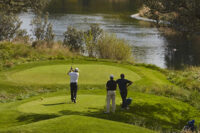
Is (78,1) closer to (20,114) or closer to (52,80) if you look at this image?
(52,80)

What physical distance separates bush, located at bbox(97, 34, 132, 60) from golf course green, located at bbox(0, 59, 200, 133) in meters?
6.25

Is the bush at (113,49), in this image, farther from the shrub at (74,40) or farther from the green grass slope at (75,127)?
the green grass slope at (75,127)

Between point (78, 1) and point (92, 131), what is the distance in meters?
126

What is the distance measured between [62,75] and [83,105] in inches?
351

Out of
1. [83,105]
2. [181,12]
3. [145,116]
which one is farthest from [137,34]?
[83,105]

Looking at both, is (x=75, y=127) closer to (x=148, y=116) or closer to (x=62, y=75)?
(x=148, y=116)

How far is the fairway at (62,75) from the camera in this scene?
25.9 metres

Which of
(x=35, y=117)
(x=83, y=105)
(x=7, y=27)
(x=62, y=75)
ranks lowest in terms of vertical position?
(x=35, y=117)

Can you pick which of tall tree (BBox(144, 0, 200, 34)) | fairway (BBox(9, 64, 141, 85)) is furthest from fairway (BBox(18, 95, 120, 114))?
tall tree (BBox(144, 0, 200, 34))

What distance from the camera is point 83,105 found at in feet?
59.9

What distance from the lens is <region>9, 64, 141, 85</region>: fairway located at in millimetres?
25859

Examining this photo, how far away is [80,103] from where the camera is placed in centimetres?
1869

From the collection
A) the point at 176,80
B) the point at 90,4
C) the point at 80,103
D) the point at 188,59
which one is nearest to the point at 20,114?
the point at 80,103

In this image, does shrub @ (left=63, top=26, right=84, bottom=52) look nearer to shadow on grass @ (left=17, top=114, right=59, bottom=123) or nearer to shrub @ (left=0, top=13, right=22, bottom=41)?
shrub @ (left=0, top=13, right=22, bottom=41)
